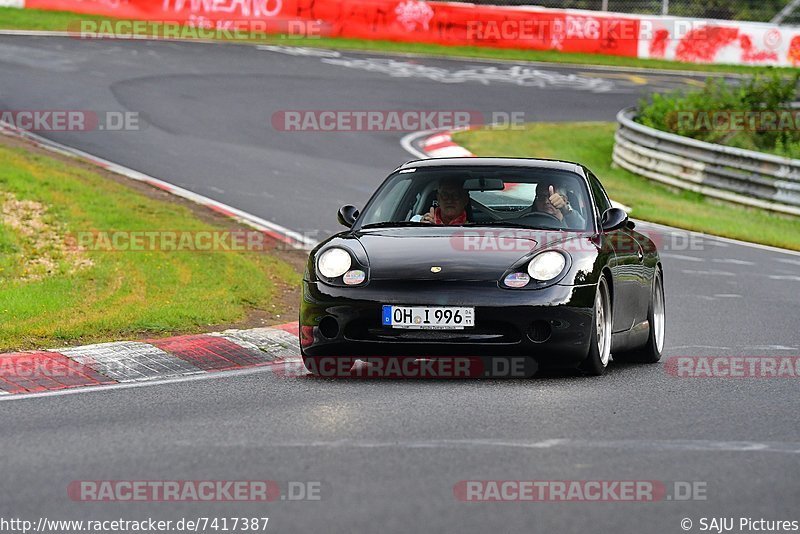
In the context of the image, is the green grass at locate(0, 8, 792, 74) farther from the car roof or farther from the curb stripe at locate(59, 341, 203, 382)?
the curb stripe at locate(59, 341, 203, 382)

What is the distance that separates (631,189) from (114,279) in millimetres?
12357

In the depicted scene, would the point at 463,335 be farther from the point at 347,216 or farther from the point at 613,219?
the point at 347,216

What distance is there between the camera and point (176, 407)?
7.38m

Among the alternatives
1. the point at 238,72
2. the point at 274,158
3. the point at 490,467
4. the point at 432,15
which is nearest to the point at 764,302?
the point at 490,467

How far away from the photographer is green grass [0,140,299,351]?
973cm

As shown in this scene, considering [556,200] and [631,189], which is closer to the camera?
[556,200]

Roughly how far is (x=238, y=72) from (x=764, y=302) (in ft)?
58.5

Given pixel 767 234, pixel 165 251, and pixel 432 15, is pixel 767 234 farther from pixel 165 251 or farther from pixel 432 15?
pixel 432 15

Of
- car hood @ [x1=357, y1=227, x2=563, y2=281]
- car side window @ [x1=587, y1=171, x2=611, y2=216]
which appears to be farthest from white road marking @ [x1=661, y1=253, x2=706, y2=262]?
car hood @ [x1=357, y1=227, x2=563, y2=281]

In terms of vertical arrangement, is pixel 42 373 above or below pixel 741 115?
above

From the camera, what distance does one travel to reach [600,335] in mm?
8531

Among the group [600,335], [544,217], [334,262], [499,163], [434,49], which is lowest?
[434,49]

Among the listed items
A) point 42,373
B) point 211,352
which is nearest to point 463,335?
point 211,352

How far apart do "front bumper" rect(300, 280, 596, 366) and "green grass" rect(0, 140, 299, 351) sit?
83.4 inches
